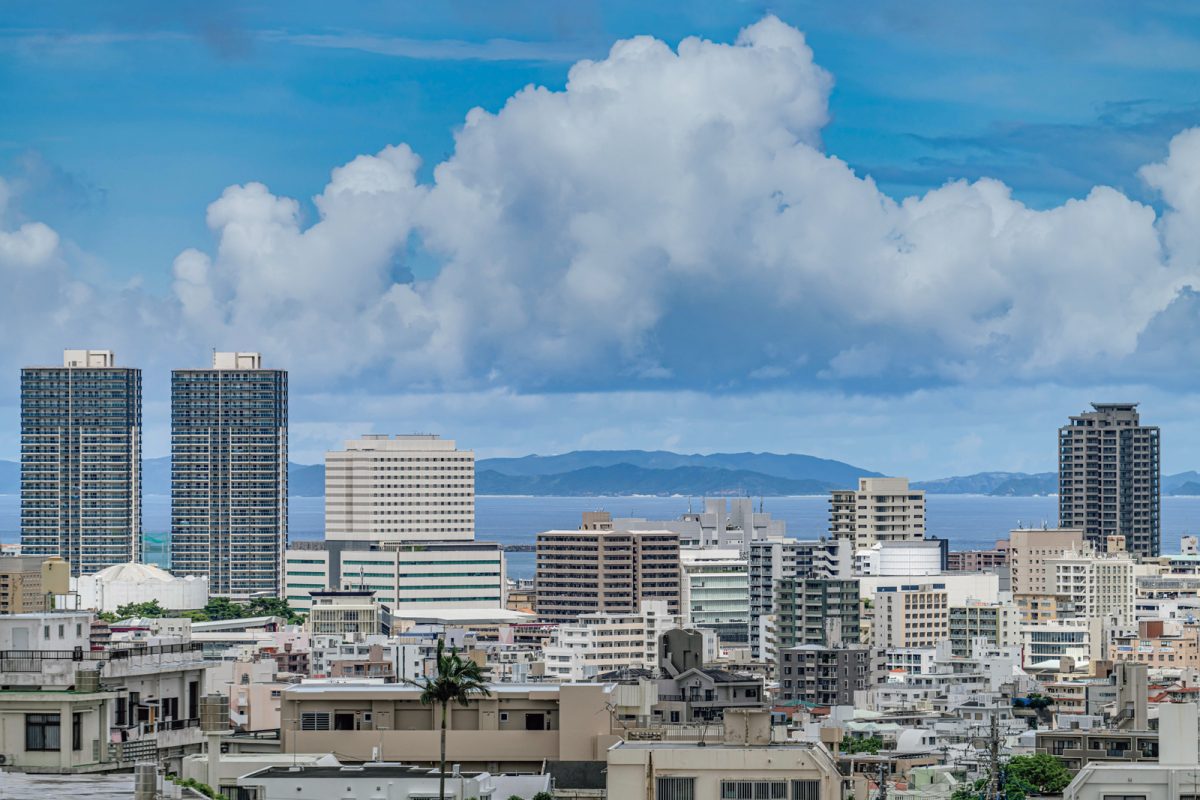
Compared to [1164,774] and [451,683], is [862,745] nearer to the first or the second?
[451,683]

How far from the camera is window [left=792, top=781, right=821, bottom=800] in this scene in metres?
40.3

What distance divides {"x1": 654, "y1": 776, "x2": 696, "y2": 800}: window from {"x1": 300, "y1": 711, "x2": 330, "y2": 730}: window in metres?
9.29

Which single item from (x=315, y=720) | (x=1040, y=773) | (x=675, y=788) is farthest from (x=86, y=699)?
(x=1040, y=773)

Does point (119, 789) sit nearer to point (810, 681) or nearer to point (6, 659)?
point (6, 659)

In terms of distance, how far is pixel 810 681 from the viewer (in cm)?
16088

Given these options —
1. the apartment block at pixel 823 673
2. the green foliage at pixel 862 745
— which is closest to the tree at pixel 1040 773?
the green foliage at pixel 862 745

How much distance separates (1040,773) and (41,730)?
53086 millimetres

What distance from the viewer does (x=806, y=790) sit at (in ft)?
132

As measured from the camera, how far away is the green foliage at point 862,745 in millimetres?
101312

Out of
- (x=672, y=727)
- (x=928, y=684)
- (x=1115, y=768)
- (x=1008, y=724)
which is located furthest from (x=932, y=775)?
(x=928, y=684)

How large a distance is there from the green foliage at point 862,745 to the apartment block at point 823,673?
164 feet

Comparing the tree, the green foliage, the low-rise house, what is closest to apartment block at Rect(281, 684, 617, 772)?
the low-rise house

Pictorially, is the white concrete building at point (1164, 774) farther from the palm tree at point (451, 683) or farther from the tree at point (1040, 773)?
the tree at point (1040, 773)

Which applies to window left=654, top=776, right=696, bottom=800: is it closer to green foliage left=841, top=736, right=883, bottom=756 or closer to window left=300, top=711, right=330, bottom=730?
window left=300, top=711, right=330, bottom=730
